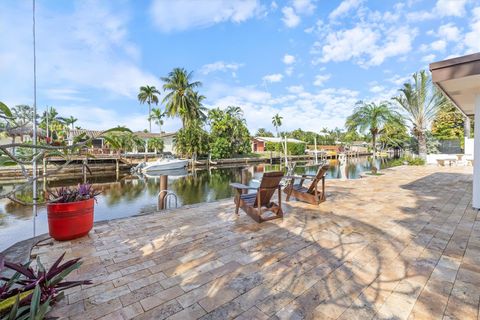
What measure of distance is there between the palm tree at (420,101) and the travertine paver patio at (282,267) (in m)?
14.0

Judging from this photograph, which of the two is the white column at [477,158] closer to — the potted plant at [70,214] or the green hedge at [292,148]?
the potted plant at [70,214]

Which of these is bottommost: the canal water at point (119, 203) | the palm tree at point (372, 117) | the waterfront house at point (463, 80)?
the canal water at point (119, 203)

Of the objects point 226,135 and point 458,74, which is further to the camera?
point 226,135

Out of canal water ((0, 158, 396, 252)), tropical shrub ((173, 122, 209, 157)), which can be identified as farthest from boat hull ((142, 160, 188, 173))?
canal water ((0, 158, 396, 252))

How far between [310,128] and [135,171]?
49056 millimetres

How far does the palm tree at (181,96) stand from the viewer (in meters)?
27.0

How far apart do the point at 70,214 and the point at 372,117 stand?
13.4 meters

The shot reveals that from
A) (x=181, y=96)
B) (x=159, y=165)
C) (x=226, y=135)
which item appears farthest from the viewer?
(x=226, y=135)

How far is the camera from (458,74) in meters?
3.47

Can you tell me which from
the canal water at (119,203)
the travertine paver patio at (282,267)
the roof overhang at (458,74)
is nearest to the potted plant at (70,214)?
the travertine paver patio at (282,267)

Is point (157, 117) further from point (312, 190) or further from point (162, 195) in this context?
point (312, 190)

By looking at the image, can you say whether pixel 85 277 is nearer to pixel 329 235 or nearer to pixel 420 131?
pixel 329 235

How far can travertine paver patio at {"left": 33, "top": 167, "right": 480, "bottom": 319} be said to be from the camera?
5.68 ft

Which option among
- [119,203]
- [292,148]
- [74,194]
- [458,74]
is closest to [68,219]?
[74,194]
